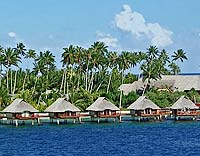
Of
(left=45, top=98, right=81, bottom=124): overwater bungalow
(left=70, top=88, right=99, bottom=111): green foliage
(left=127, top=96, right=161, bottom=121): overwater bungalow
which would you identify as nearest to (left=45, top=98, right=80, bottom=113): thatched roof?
(left=45, top=98, right=81, bottom=124): overwater bungalow

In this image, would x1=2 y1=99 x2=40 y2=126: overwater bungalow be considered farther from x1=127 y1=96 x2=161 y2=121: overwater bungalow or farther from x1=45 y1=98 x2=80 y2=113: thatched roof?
x1=127 y1=96 x2=161 y2=121: overwater bungalow

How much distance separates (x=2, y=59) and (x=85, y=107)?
18.1 meters

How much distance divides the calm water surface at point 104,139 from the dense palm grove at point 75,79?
47.2 ft

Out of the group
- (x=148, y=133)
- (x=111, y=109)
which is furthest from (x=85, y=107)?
(x=148, y=133)

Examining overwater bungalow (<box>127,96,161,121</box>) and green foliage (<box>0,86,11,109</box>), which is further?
green foliage (<box>0,86,11,109</box>)

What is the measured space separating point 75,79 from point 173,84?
73.5ft

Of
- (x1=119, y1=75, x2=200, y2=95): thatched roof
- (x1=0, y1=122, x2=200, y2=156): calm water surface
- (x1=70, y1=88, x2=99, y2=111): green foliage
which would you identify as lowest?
(x1=0, y1=122, x2=200, y2=156): calm water surface

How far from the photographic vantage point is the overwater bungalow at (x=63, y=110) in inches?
3718

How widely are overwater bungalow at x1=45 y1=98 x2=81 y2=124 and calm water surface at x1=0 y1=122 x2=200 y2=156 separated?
1765 mm

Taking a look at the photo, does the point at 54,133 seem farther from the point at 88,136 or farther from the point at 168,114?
the point at 168,114

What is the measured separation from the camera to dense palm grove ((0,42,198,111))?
108188 millimetres

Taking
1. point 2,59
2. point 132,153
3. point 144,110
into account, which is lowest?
point 132,153

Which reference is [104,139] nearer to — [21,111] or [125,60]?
[21,111]

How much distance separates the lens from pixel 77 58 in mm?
115500
